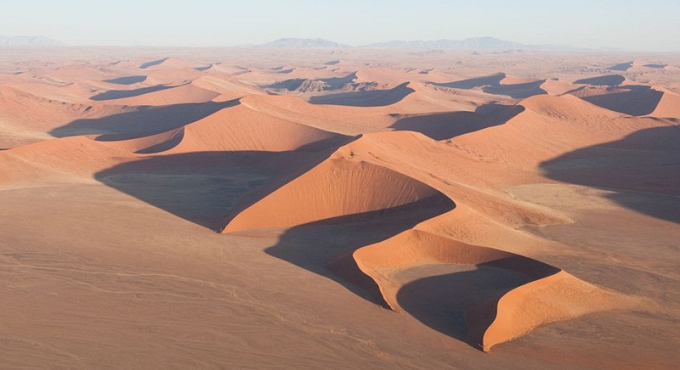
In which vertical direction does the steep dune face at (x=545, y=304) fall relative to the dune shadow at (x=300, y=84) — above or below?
above

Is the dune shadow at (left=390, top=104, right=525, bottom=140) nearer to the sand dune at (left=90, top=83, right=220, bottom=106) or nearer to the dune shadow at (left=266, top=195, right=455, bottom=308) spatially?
the sand dune at (left=90, top=83, right=220, bottom=106)

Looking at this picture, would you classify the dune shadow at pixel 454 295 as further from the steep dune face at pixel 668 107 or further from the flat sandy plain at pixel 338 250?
the steep dune face at pixel 668 107

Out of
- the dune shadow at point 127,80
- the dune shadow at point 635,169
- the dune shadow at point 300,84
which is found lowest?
the dune shadow at point 127,80

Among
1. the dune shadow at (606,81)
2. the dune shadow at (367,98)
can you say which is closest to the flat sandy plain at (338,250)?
the dune shadow at (367,98)

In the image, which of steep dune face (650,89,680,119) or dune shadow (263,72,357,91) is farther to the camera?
dune shadow (263,72,357,91)

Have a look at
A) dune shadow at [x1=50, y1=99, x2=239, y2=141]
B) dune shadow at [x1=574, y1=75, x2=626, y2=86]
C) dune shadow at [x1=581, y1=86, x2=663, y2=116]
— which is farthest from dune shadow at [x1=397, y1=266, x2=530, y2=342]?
dune shadow at [x1=574, y1=75, x2=626, y2=86]

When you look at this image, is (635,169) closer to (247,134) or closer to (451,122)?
(451,122)
